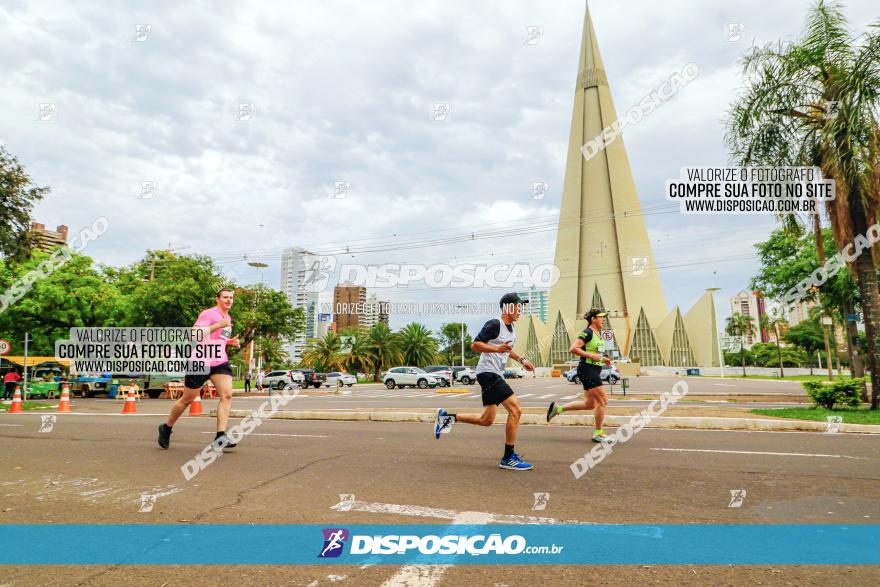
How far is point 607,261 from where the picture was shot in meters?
85.5

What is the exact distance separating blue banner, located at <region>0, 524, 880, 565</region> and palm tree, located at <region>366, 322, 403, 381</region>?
56.3m

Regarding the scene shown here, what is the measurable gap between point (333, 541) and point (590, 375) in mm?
5344

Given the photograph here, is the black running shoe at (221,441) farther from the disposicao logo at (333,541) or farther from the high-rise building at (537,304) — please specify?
the high-rise building at (537,304)

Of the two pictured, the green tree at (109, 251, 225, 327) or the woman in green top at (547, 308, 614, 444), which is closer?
the woman in green top at (547, 308, 614, 444)

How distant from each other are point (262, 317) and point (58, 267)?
1283cm

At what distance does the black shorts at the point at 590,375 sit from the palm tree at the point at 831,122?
27.3 ft

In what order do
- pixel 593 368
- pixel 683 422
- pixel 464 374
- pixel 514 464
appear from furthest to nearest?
pixel 464 374
pixel 683 422
pixel 593 368
pixel 514 464

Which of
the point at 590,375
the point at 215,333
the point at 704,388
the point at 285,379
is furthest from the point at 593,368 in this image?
the point at 285,379

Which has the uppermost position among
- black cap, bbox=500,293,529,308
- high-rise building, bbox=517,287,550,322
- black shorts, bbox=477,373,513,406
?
high-rise building, bbox=517,287,550,322

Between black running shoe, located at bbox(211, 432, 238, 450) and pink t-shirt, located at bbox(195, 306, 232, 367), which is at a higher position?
pink t-shirt, located at bbox(195, 306, 232, 367)

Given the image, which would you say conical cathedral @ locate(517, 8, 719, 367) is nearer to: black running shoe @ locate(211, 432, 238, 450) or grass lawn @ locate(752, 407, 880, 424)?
grass lawn @ locate(752, 407, 880, 424)

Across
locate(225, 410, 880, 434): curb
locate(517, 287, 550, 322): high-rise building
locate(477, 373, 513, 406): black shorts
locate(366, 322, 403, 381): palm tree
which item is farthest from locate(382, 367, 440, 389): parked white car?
locate(517, 287, 550, 322): high-rise building

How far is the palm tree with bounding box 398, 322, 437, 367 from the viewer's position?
6366 cm

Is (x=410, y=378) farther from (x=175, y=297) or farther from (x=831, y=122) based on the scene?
(x=831, y=122)
